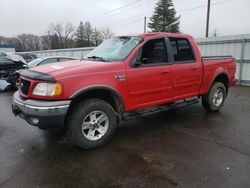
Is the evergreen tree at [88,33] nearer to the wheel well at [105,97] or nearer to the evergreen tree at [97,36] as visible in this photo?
the evergreen tree at [97,36]

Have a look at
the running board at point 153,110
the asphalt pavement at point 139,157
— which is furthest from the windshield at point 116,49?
the asphalt pavement at point 139,157

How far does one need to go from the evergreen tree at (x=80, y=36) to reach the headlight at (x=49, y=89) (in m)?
51.8

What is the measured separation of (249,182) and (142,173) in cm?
136

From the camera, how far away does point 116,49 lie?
13.6 feet

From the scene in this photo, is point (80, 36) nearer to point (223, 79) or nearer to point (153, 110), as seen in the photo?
point (223, 79)

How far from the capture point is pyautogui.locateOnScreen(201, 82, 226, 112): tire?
5.48 meters

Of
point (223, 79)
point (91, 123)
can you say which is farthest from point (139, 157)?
point (223, 79)

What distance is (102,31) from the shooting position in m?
59.8

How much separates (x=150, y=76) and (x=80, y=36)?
182ft

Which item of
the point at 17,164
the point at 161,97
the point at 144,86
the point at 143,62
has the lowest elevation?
the point at 17,164

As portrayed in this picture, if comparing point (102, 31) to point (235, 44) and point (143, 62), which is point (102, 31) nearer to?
point (235, 44)

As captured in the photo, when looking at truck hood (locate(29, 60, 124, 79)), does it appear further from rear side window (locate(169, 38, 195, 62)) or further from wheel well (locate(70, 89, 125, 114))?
rear side window (locate(169, 38, 195, 62))

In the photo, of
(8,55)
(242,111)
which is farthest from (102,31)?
(242,111)

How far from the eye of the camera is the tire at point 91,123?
3.28 meters
